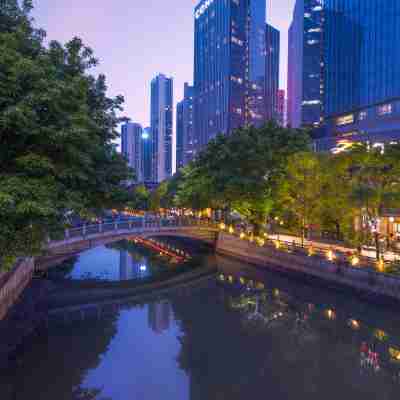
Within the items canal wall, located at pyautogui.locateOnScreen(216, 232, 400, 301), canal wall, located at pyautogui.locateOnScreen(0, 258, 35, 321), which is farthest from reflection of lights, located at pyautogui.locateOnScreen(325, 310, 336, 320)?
canal wall, located at pyautogui.locateOnScreen(0, 258, 35, 321)

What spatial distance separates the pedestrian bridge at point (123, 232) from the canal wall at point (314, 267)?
2978mm

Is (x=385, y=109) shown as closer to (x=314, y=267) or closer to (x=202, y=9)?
(x=314, y=267)

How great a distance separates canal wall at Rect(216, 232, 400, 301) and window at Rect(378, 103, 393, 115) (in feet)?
143

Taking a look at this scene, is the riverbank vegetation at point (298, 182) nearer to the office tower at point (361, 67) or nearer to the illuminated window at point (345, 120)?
the office tower at point (361, 67)

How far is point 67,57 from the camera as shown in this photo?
50.9 ft

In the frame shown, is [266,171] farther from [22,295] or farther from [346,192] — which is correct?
[22,295]

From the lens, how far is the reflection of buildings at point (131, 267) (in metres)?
32.6

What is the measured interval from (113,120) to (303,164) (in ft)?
61.6

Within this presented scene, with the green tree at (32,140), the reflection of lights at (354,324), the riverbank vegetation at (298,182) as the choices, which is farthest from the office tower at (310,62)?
the green tree at (32,140)

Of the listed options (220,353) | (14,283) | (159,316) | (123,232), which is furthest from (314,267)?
(14,283)

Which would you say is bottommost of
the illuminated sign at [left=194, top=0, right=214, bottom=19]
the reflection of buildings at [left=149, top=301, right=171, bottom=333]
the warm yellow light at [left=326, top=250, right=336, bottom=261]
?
the reflection of buildings at [left=149, top=301, right=171, bottom=333]

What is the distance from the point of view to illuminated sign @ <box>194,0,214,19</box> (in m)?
171

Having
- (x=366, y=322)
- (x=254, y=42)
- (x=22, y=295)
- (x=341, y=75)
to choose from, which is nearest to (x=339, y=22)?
(x=341, y=75)

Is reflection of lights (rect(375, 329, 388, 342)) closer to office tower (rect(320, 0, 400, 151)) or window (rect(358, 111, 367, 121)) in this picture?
office tower (rect(320, 0, 400, 151))
